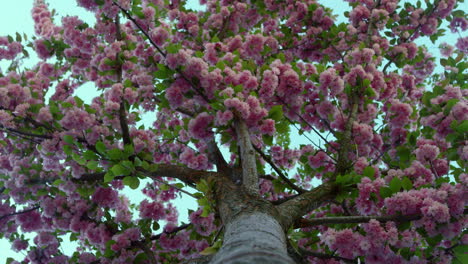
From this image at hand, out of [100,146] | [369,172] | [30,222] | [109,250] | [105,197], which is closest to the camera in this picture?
[369,172]

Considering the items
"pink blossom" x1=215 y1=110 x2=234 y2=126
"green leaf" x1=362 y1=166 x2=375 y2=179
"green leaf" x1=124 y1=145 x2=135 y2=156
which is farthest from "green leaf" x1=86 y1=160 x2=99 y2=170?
"green leaf" x1=362 y1=166 x2=375 y2=179

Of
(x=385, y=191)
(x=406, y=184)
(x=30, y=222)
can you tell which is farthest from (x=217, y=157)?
(x=30, y=222)

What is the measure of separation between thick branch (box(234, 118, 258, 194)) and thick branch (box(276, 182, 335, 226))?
30 centimetres

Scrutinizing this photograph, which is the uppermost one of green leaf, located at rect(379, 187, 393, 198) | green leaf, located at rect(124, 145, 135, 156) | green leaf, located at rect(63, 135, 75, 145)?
green leaf, located at rect(63, 135, 75, 145)

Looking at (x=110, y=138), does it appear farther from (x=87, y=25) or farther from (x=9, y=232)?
(x=9, y=232)

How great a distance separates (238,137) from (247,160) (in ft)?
1.11

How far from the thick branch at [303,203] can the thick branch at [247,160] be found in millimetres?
303

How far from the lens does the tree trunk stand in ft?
5.34

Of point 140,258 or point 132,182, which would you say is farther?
point 140,258

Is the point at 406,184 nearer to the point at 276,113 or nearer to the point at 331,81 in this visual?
the point at 276,113

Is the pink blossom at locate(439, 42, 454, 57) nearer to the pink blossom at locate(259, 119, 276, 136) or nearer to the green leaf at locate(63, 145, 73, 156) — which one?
the pink blossom at locate(259, 119, 276, 136)

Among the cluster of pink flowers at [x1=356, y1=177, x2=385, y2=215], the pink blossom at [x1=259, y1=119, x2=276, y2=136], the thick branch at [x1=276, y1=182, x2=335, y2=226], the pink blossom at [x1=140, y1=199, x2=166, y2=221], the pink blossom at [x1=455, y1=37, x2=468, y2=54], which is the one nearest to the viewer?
the thick branch at [x1=276, y1=182, x2=335, y2=226]

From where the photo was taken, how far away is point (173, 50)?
3.54m

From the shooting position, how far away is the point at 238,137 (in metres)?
3.53
